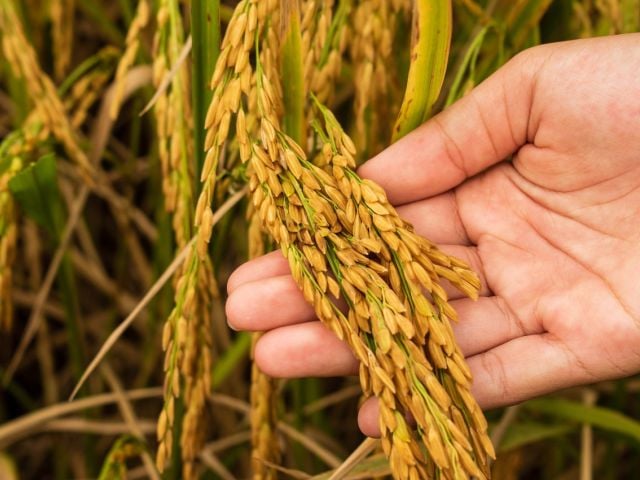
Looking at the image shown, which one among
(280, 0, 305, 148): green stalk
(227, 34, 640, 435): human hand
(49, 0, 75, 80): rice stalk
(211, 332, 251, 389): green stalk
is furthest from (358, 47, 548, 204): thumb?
(49, 0, 75, 80): rice stalk

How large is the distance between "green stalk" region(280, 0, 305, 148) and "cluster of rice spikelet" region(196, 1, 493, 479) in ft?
0.17

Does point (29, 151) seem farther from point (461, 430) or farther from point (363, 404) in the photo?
point (461, 430)

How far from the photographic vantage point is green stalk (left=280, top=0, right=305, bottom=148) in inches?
38.3

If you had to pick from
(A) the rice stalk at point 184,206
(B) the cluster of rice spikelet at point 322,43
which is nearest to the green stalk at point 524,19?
(B) the cluster of rice spikelet at point 322,43

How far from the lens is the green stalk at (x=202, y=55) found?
3.20 ft

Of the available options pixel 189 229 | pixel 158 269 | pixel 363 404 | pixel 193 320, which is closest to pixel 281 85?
pixel 189 229

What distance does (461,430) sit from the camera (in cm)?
85

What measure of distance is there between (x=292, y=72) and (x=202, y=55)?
130 mm

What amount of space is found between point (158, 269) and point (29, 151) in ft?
1.35

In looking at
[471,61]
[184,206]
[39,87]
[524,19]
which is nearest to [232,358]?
[184,206]

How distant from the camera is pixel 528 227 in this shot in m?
1.25

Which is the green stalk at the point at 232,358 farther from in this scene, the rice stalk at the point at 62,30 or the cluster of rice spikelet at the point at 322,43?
the rice stalk at the point at 62,30

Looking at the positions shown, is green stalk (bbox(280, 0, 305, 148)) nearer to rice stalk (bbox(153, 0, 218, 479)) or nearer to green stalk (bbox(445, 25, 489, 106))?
rice stalk (bbox(153, 0, 218, 479))

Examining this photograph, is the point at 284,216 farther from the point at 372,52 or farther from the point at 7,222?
the point at 7,222
